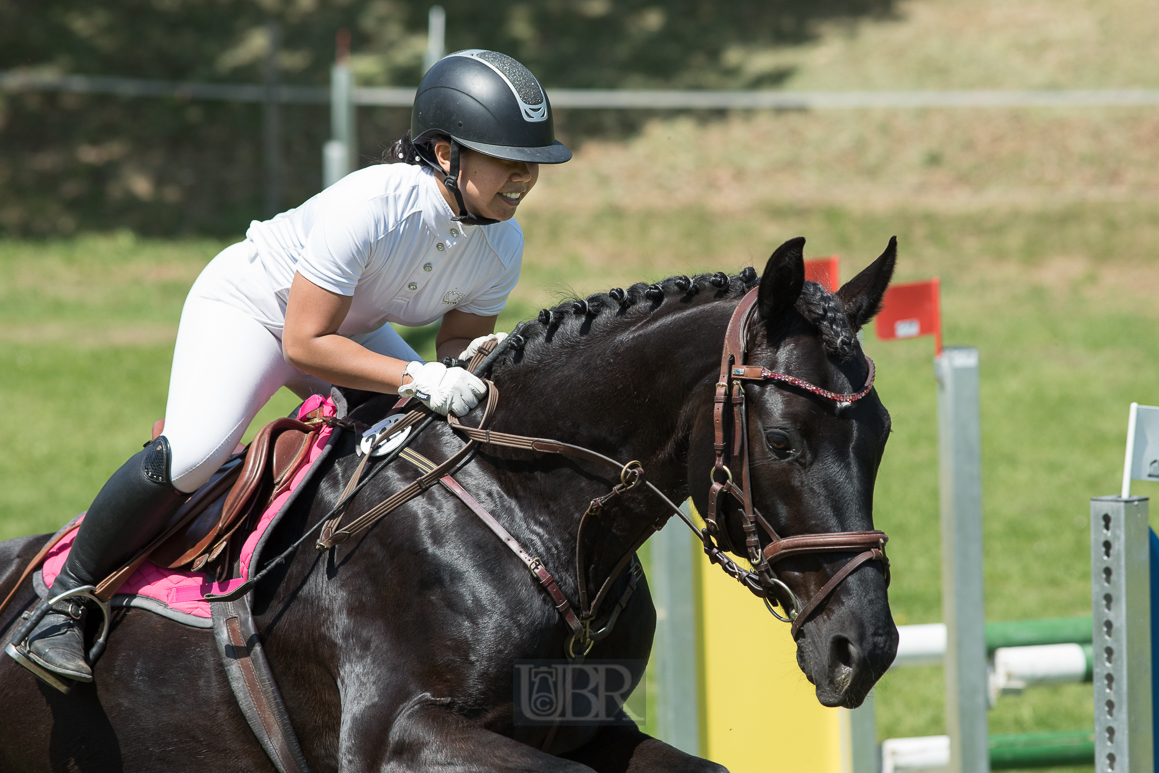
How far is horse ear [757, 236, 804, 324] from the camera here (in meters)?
2.52

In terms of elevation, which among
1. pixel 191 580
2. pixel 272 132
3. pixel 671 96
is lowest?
pixel 191 580

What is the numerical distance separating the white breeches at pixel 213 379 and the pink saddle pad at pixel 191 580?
190 mm

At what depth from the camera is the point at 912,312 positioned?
4.65 metres

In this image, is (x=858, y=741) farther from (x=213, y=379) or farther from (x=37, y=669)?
(x=37, y=669)

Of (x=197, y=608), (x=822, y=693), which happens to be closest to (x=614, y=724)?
(x=822, y=693)

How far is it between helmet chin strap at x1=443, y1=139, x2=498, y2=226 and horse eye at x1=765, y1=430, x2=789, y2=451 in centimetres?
102

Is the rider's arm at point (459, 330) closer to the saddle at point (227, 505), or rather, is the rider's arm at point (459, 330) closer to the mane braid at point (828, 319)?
the saddle at point (227, 505)

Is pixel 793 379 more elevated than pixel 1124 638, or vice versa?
pixel 793 379

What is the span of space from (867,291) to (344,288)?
1294 millimetres

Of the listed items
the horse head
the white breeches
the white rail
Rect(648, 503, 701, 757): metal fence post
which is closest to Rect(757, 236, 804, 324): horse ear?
the horse head

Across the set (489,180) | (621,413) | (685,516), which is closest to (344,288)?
(489,180)

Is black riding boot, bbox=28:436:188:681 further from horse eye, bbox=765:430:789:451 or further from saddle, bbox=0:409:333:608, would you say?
horse eye, bbox=765:430:789:451

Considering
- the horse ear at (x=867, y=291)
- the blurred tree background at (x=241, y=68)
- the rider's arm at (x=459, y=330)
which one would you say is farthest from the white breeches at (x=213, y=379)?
the blurred tree background at (x=241, y=68)

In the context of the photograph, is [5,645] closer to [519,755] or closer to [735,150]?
[519,755]
